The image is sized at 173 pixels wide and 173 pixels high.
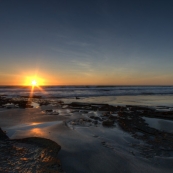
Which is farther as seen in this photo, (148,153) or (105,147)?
(105,147)

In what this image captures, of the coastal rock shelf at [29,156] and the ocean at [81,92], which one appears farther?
the ocean at [81,92]

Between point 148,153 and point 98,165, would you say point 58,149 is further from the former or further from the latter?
point 148,153

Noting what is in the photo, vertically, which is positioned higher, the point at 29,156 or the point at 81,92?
the point at 29,156

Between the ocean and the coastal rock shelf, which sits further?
the ocean

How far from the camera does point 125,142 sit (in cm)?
597

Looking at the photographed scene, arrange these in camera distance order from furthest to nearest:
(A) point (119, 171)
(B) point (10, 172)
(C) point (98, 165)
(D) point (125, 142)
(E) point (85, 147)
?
(D) point (125, 142), (E) point (85, 147), (C) point (98, 165), (A) point (119, 171), (B) point (10, 172)

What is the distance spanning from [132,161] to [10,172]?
10.1 ft

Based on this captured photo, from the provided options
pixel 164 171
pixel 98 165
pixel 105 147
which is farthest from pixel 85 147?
pixel 164 171

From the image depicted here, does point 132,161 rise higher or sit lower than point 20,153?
lower

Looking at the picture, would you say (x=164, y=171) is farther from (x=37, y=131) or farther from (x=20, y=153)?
(x=37, y=131)

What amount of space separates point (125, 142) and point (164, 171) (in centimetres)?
207

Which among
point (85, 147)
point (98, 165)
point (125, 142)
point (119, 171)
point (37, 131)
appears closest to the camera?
point (119, 171)

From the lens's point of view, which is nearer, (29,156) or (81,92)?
(29,156)

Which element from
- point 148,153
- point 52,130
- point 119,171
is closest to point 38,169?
point 119,171
